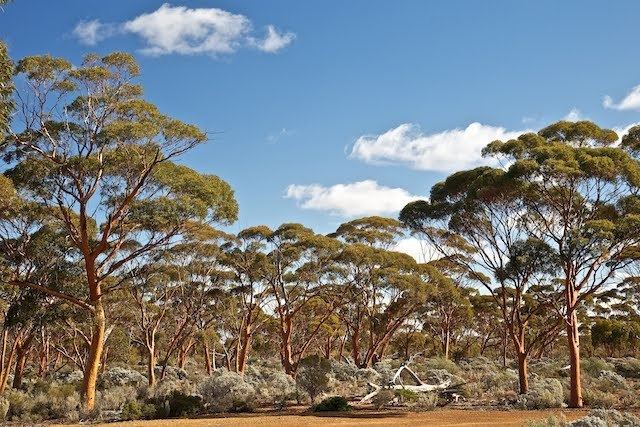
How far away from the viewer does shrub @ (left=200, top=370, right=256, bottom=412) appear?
22766 millimetres

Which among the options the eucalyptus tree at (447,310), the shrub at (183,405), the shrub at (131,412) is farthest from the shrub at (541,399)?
the eucalyptus tree at (447,310)

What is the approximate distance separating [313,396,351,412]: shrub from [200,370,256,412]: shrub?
310cm

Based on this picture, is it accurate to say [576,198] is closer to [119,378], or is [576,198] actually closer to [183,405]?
[183,405]

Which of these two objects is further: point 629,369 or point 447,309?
point 447,309

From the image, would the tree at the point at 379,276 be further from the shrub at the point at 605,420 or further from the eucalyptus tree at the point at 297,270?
the shrub at the point at 605,420

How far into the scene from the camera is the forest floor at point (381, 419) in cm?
1680

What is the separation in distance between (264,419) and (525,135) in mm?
14594

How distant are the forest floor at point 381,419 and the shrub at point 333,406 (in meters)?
0.60

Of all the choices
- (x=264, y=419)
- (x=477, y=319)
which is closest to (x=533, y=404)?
(x=264, y=419)

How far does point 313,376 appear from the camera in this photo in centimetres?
2400

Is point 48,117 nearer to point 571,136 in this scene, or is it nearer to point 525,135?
point 525,135

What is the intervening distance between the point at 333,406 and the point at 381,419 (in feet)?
12.0

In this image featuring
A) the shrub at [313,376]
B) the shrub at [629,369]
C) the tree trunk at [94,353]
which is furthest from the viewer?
the shrub at [629,369]

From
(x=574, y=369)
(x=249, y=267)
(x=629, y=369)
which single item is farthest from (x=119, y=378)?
(x=629, y=369)
